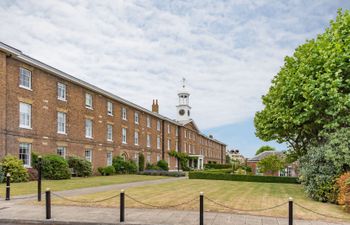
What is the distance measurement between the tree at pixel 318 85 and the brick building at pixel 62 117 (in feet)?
56.0

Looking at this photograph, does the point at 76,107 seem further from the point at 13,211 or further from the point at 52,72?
the point at 13,211

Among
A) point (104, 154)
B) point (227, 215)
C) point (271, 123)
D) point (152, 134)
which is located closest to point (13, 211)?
point (227, 215)

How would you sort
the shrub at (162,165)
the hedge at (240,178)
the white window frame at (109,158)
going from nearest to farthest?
the hedge at (240,178)
the white window frame at (109,158)
the shrub at (162,165)

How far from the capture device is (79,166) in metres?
28.1

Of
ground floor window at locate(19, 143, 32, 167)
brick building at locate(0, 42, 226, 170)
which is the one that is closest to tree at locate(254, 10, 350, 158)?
brick building at locate(0, 42, 226, 170)

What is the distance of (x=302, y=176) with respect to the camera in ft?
52.2

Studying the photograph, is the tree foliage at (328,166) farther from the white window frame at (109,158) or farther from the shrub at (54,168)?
the white window frame at (109,158)

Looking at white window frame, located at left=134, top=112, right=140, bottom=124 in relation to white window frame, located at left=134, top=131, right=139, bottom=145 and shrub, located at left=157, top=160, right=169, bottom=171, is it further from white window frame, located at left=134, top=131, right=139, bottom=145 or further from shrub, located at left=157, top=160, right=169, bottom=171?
shrub, located at left=157, top=160, right=169, bottom=171

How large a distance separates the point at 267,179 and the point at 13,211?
2626cm

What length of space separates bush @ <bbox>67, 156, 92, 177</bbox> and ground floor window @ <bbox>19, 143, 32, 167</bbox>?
427 centimetres

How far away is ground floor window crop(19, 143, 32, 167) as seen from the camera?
23188 millimetres

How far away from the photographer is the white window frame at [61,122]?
27.5m

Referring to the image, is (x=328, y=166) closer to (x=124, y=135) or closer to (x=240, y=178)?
(x=240, y=178)

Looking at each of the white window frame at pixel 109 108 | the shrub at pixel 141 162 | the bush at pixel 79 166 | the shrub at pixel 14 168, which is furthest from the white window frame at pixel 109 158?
the shrub at pixel 14 168
